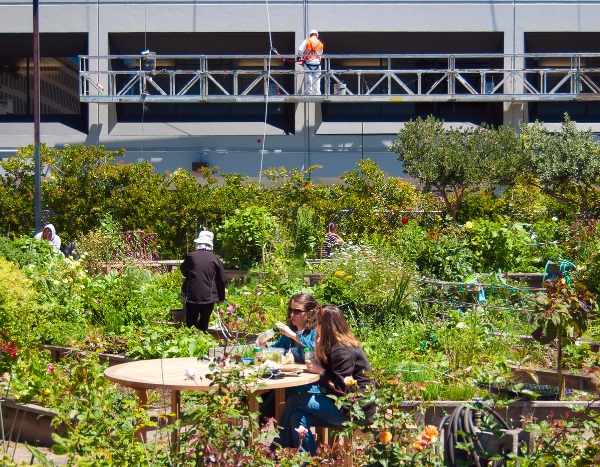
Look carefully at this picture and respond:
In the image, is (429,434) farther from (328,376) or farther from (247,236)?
(247,236)

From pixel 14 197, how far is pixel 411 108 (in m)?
11.6

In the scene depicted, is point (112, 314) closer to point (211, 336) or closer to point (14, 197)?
point (211, 336)

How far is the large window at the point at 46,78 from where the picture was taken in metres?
24.5

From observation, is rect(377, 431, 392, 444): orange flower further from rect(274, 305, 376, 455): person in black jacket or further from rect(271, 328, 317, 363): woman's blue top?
rect(271, 328, 317, 363): woman's blue top

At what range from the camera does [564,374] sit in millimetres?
8062

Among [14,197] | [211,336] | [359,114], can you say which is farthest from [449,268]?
[359,114]

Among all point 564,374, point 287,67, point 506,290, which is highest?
point 287,67

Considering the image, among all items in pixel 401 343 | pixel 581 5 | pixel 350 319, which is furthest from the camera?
pixel 581 5

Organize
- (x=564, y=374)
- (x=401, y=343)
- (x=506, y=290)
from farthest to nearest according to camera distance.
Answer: (x=506, y=290) → (x=401, y=343) → (x=564, y=374)

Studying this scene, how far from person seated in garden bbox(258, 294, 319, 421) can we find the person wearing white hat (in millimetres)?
15148

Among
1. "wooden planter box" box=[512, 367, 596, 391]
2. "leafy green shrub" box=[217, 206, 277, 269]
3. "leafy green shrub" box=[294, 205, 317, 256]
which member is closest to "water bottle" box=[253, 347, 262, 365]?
"wooden planter box" box=[512, 367, 596, 391]

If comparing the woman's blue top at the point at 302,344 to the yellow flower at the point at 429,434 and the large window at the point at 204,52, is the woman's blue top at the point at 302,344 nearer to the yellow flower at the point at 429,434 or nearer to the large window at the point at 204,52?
the yellow flower at the point at 429,434

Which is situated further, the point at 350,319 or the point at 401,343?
the point at 350,319

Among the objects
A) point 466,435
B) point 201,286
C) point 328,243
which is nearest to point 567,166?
point 328,243
